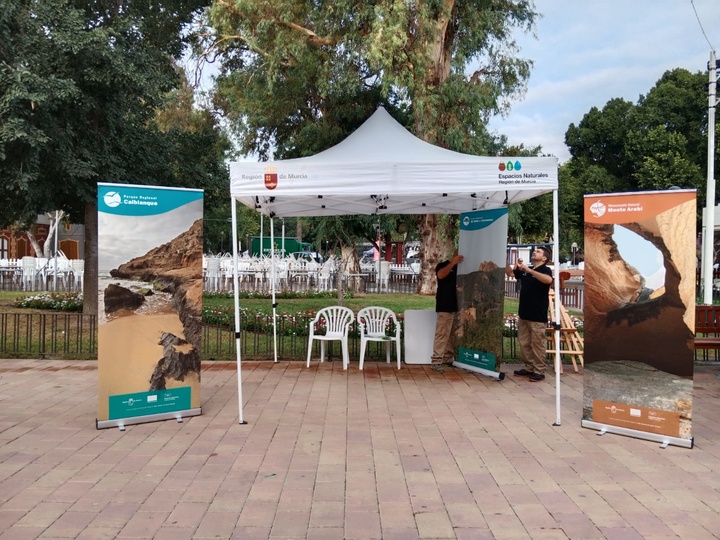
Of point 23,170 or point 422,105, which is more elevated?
point 422,105

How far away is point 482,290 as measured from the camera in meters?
8.65

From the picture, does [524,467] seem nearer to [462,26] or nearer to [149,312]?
[149,312]

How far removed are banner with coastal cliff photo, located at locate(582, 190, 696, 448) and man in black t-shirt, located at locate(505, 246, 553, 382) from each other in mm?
1929

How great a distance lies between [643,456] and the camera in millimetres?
5352

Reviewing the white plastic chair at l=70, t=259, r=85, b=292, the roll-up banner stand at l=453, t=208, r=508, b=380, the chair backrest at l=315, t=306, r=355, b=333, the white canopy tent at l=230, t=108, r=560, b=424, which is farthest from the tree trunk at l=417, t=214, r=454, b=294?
the white plastic chair at l=70, t=259, r=85, b=292

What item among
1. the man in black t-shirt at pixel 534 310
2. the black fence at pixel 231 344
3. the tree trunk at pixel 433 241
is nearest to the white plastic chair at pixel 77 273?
the black fence at pixel 231 344

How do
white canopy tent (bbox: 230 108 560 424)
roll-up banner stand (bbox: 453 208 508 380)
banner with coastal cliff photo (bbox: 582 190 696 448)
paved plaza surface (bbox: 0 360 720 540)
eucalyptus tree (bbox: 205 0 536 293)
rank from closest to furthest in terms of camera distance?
1. paved plaza surface (bbox: 0 360 720 540)
2. banner with coastal cliff photo (bbox: 582 190 696 448)
3. white canopy tent (bbox: 230 108 560 424)
4. roll-up banner stand (bbox: 453 208 508 380)
5. eucalyptus tree (bbox: 205 0 536 293)

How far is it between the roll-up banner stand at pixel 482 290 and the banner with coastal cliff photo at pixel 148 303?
4.12 metres

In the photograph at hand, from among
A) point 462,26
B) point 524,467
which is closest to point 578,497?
point 524,467

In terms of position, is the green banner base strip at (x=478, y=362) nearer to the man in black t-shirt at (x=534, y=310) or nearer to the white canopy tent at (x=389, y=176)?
the man in black t-shirt at (x=534, y=310)

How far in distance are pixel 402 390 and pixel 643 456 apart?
319 cm

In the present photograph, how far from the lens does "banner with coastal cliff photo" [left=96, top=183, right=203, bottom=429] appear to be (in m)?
6.04

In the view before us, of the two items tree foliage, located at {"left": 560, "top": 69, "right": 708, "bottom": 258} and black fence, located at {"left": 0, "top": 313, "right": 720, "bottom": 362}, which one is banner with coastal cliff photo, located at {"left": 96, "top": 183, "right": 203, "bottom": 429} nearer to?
black fence, located at {"left": 0, "top": 313, "right": 720, "bottom": 362}

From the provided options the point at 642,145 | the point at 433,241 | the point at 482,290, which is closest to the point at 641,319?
the point at 482,290
